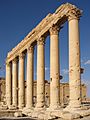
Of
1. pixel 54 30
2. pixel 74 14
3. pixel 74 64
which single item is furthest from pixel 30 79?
pixel 74 14

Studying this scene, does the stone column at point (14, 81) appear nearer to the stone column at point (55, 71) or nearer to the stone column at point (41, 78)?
the stone column at point (41, 78)

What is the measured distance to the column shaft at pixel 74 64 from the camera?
2400 cm

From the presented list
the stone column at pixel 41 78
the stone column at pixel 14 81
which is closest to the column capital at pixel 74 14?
the stone column at pixel 41 78

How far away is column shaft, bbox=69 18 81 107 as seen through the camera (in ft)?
78.7

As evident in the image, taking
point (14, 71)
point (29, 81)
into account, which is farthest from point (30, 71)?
point (14, 71)

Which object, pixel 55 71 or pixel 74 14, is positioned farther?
pixel 55 71

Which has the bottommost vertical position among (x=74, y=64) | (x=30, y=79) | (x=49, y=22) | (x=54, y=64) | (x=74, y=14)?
(x=30, y=79)

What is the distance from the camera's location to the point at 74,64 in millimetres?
24312

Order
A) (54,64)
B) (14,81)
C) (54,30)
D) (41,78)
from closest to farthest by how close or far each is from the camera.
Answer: (54,64)
(54,30)
(41,78)
(14,81)

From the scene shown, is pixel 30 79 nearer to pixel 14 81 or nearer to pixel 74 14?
pixel 14 81

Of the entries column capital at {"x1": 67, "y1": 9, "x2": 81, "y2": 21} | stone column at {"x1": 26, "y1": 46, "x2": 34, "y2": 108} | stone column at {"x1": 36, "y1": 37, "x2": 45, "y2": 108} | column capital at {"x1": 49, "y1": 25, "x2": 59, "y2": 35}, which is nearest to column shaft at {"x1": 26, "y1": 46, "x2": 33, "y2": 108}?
stone column at {"x1": 26, "y1": 46, "x2": 34, "y2": 108}

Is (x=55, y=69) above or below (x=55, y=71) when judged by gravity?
above

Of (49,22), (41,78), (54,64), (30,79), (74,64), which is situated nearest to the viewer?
(74,64)

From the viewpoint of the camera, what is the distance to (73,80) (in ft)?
79.5
